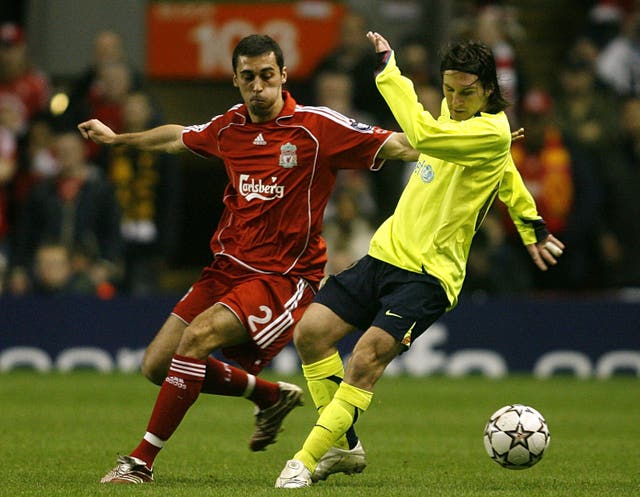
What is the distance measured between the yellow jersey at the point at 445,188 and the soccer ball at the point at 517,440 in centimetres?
75

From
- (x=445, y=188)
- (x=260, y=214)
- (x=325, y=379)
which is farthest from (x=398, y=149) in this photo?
(x=325, y=379)

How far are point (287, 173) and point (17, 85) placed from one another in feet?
29.5

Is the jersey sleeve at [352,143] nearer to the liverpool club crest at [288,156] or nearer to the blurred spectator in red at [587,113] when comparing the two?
the liverpool club crest at [288,156]

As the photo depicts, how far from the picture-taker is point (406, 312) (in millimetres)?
7457

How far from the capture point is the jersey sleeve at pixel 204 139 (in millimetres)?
8234


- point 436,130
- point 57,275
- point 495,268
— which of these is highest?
point 436,130

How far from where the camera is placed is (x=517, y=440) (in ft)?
25.6

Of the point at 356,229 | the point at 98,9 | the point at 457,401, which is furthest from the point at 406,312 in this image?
the point at 98,9

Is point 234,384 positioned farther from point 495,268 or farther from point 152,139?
point 495,268

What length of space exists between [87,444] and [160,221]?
5.93m

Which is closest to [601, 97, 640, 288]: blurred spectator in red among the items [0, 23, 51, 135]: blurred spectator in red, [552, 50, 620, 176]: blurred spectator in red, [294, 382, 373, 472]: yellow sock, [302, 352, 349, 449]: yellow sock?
[552, 50, 620, 176]: blurred spectator in red

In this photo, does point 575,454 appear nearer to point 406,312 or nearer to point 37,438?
point 406,312

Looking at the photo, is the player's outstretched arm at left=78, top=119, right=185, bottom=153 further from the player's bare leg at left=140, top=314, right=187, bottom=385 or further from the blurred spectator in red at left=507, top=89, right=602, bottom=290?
the blurred spectator in red at left=507, top=89, right=602, bottom=290

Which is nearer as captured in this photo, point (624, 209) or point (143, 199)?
point (143, 199)
